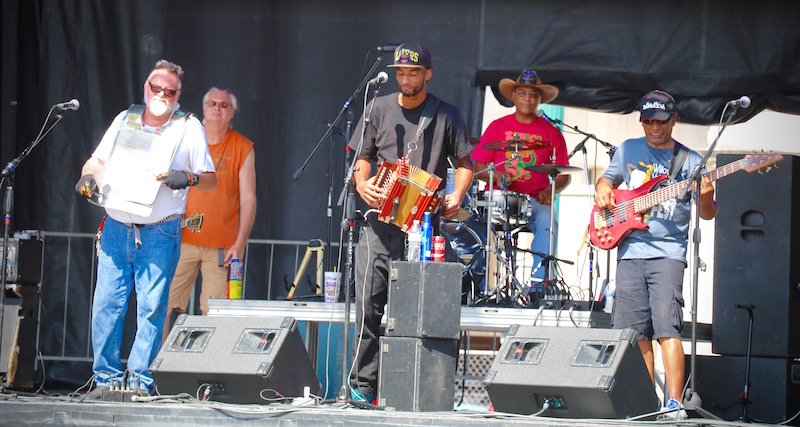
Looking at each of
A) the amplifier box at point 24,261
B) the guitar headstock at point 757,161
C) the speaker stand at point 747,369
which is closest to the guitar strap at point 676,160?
the guitar headstock at point 757,161

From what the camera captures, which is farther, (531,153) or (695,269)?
(531,153)

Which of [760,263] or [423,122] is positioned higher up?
[423,122]

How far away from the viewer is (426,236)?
573 centimetres

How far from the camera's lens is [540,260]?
8.59m

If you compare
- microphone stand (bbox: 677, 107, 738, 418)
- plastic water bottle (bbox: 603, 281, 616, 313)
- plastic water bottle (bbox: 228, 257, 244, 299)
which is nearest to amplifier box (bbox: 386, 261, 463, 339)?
microphone stand (bbox: 677, 107, 738, 418)

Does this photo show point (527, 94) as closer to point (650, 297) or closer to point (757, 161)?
point (757, 161)

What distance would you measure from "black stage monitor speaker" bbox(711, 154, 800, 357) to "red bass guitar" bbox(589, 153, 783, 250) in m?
0.29

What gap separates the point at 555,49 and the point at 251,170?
2.77m

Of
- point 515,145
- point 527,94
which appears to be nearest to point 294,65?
point 527,94

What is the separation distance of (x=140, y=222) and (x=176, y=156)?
1.46ft

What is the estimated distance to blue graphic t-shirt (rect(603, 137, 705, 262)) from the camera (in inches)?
236

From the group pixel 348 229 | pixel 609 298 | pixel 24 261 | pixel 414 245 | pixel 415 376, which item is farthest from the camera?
pixel 609 298

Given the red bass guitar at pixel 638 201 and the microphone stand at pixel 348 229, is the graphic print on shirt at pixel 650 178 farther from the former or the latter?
the microphone stand at pixel 348 229

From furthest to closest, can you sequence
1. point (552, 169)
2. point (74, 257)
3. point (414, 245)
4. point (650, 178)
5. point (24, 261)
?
point (74, 257)
point (552, 169)
point (24, 261)
point (650, 178)
point (414, 245)
